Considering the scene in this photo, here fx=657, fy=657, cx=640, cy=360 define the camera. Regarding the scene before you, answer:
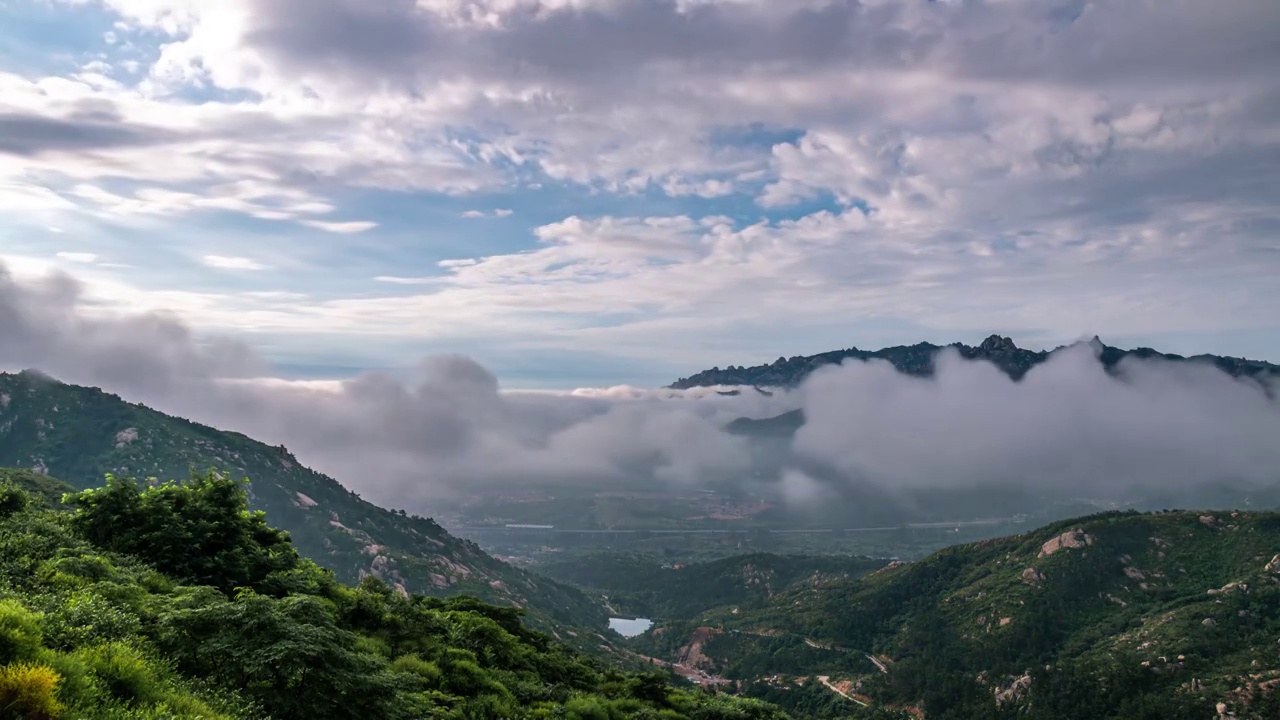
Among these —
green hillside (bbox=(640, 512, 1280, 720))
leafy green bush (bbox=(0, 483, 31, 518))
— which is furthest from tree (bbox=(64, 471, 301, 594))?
green hillside (bbox=(640, 512, 1280, 720))

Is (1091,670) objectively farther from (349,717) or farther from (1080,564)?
(349,717)

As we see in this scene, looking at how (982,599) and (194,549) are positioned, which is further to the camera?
(982,599)

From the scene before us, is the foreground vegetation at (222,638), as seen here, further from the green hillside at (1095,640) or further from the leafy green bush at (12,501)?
the green hillside at (1095,640)

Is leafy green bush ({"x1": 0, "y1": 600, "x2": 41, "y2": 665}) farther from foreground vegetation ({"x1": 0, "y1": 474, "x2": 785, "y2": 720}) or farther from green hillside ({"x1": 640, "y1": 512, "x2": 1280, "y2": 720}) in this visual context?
green hillside ({"x1": 640, "y1": 512, "x2": 1280, "y2": 720})

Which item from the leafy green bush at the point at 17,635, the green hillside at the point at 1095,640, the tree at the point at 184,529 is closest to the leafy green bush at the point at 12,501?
the tree at the point at 184,529

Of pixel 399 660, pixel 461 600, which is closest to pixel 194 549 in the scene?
pixel 399 660

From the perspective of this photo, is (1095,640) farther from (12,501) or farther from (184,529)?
(12,501)
